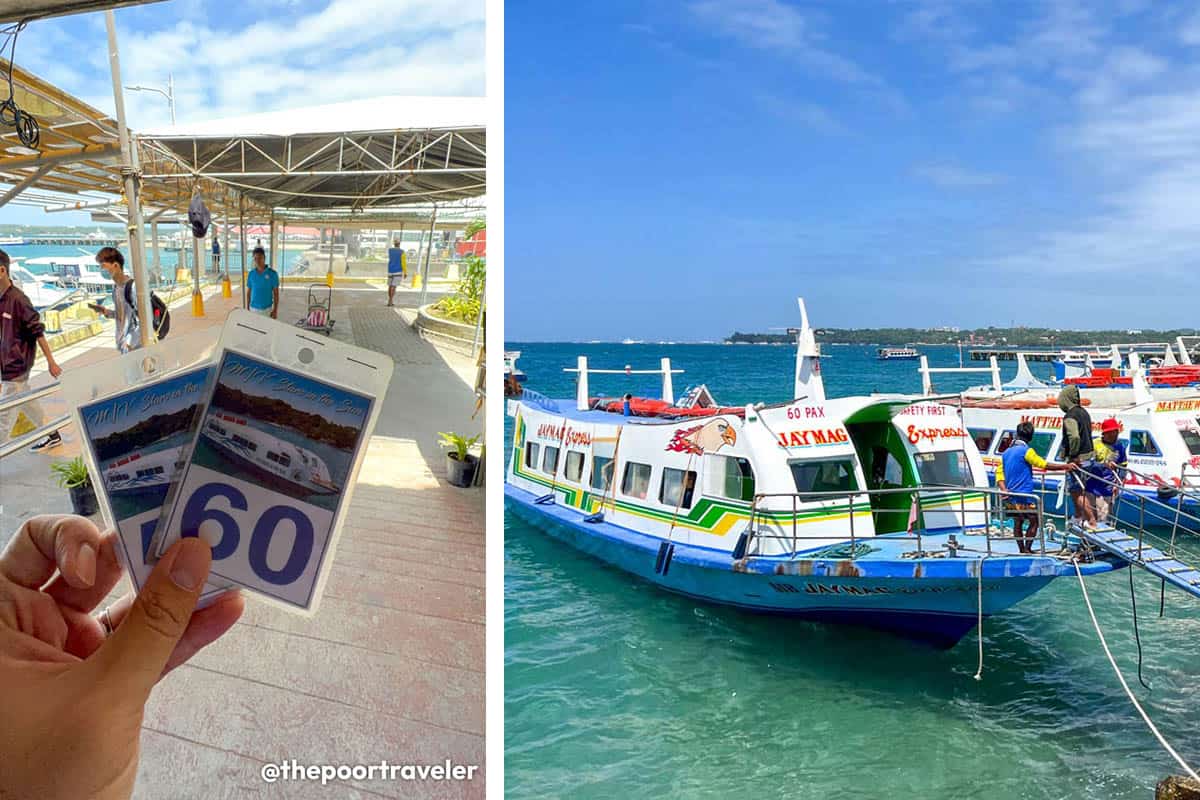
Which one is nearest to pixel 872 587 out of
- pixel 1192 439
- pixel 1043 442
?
pixel 1043 442

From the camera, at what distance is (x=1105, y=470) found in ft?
24.6

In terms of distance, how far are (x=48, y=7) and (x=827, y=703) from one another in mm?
5705

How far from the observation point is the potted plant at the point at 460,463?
17.4 ft

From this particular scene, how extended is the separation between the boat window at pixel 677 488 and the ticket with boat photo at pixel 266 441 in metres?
6.06

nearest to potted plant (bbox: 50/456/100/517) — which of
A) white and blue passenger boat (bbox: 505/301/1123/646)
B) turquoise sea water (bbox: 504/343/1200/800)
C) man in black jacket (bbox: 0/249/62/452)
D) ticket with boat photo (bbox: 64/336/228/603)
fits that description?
man in black jacket (bbox: 0/249/62/452)

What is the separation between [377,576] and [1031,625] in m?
5.87

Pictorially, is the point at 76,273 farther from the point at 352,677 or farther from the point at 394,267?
the point at 352,677

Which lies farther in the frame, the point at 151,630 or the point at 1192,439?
the point at 1192,439

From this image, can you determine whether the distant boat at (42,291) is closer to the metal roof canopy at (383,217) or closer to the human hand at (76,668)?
the metal roof canopy at (383,217)

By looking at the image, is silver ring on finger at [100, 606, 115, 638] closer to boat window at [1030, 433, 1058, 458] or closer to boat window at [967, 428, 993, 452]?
boat window at [1030, 433, 1058, 458]

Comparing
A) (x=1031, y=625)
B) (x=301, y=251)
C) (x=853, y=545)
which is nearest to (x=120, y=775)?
(x=853, y=545)

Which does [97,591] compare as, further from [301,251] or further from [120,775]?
[301,251]

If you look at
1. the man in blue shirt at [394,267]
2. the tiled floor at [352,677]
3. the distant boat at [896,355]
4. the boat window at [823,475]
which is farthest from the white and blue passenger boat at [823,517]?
the distant boat at [896,355]

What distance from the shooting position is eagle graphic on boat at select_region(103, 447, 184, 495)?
1.27 m
